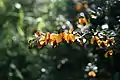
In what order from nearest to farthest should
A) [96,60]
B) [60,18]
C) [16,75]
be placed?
[96,60] → [16,75] → [60,18]

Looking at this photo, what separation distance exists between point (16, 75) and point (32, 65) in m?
0.23

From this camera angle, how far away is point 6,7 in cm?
430

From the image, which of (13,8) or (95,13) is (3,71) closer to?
(13,8)

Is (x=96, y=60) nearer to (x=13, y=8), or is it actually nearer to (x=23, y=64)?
(x=23, y=64)

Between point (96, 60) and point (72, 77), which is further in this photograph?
point (72, 77)

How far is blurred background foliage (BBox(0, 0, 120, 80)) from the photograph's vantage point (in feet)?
13.3

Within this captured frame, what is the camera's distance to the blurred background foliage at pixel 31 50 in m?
4.06

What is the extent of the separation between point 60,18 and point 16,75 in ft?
2.68

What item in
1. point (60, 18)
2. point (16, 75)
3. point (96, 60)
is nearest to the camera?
point (96, 60)

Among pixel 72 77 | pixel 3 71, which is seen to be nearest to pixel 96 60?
pixel 72 77

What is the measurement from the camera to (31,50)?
4188mm

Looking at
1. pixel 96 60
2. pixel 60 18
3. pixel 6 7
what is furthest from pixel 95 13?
pixel 6 7

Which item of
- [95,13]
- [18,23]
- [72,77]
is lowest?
[95,13]

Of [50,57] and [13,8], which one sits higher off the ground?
[13,8]
